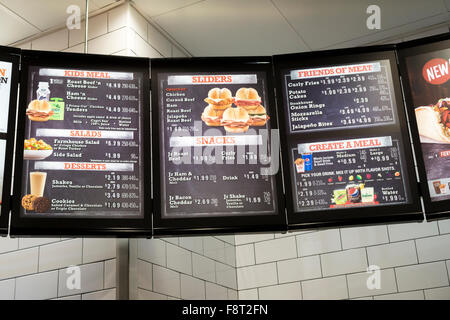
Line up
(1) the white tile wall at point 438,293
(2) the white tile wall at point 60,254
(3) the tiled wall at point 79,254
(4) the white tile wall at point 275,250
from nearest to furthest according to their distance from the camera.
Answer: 1. (3) the tiled wall at point 79,254
2. (2) the white tile wall at point 60,254
3. (1) the white tile wall at point 438,293
4. (4) the white tile wall at point 275,250

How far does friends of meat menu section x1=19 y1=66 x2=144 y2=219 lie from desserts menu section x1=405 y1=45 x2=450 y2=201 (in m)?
1.61

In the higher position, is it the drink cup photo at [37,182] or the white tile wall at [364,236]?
the drink cup photo at [37,182]

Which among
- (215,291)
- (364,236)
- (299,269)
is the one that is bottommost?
(215,291)

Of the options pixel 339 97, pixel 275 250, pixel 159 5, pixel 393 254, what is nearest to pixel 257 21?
pixel 159 5

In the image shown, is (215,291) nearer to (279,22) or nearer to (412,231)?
(412,231)

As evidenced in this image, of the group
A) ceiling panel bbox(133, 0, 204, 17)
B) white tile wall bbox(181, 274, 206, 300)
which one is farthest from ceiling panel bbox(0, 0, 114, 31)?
white tile wall bbox(181, 274, 206, 300)

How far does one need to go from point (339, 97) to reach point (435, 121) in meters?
0.56

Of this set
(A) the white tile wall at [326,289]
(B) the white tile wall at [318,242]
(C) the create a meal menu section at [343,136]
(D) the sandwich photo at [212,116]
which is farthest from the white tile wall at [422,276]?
(D) the sandwich photo at [212,116]

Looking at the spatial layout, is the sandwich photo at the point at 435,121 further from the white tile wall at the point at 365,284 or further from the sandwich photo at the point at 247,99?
the white tile wall at the point at 365,284

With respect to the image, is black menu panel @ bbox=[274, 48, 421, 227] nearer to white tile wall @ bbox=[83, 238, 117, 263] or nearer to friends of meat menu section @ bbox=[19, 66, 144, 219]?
friends of meat menu section @ bbox=[19, 66, 144, 219]

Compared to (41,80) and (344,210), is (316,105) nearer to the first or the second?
(344,210)

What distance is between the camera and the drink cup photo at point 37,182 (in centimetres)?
308

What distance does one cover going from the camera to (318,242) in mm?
4758

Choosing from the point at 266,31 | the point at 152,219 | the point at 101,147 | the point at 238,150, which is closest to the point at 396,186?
the point at 238,150
